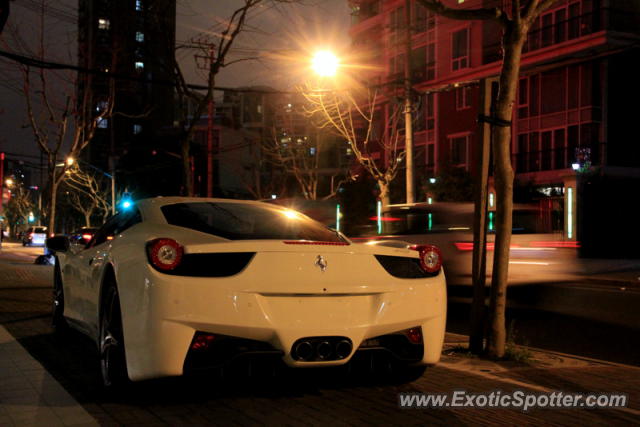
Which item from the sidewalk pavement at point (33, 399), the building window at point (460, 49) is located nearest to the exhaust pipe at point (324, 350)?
the sidewalk pavement at point (33, 399)

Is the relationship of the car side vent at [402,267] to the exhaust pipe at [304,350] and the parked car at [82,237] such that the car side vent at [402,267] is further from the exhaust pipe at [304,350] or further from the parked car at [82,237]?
the parked car at [82,237]

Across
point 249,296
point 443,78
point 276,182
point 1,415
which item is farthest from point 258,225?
point 276,182

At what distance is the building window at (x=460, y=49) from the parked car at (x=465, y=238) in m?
26.1

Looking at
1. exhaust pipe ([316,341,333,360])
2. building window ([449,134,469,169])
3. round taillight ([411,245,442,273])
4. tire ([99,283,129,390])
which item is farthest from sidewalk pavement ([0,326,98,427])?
building window ([449,134,469,169])

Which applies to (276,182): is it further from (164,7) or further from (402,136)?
(164,7)

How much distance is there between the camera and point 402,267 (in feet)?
17.3

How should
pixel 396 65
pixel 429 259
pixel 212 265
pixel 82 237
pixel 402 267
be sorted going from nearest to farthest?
pixel 212 265 → pixel 402 267 → pixel 429 259 → pixel 82 237 → pixel 396 65

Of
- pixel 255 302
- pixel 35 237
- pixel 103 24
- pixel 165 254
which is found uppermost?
pixel 103 24

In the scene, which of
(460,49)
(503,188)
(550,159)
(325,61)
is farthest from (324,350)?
(460,49)

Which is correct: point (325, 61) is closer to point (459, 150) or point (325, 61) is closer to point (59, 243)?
point (59, 243)

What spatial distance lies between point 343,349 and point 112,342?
5.22ft

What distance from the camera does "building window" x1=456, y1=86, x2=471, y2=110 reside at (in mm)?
39281

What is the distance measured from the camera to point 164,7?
20.9 metres

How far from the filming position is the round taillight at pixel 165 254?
4.64m
